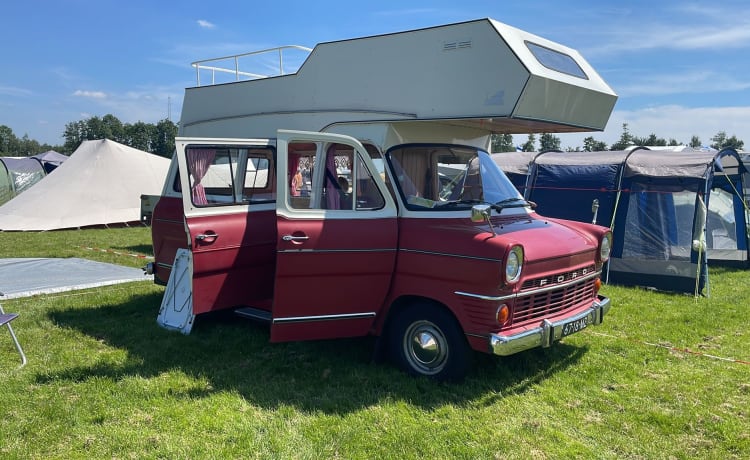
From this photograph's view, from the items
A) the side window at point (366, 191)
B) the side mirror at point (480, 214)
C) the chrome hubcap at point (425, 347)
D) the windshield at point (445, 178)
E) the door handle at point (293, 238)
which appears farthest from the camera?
the windshield at point (445, 178)

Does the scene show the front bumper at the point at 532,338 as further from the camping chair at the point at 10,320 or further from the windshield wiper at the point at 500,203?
the camping chair at the point at 10,320

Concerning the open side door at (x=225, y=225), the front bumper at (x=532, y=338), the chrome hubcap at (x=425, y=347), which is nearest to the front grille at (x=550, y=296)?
the front bumper at (x=532, y=338)

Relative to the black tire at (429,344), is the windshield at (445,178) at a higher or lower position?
higher

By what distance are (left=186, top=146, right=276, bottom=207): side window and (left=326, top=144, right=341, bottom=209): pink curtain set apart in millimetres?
980

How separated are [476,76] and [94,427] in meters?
4.18

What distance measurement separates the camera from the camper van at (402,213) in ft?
14.6

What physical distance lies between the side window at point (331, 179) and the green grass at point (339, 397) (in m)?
1.49

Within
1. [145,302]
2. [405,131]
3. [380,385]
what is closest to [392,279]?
[380,385]

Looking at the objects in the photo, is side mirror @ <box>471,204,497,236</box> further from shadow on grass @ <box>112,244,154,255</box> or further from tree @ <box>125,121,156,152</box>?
tree @ <box>125,121,156,152</box>

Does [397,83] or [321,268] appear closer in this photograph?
[321,268]

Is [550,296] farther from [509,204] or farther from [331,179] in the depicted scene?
[331,179]

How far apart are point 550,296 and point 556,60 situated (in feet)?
8.15

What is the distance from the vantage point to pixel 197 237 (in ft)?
15.9

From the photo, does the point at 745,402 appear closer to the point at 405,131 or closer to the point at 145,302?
the point at 405,131
